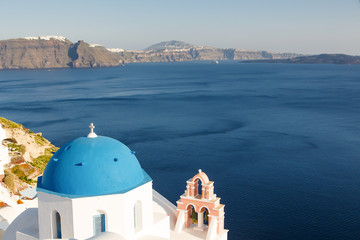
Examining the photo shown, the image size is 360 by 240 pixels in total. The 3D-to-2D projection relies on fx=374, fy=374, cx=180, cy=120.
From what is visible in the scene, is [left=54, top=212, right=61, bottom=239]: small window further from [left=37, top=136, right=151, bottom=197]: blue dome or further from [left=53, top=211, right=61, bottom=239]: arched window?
[left=37, top=136, right=151, bottom=197]: blue dome

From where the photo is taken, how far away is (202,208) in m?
17.2

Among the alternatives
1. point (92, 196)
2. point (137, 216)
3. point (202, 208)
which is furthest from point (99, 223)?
point (202, 208)

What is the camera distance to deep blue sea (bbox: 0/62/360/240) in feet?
108

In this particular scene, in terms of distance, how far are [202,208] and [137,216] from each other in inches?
144

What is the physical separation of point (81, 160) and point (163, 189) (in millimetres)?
25922

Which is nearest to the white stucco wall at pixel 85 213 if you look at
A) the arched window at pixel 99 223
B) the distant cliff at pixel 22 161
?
the arched window at pixel 99 223

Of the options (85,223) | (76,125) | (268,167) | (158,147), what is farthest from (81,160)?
(76,125)

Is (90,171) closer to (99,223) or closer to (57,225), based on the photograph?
(99,223)

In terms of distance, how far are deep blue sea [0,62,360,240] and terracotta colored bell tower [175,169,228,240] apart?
13423 millimetres

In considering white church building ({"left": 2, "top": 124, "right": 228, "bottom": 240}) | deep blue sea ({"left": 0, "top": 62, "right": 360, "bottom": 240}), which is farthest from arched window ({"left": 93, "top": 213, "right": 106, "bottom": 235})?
deep blue sea ({"left": 0, "top": 62, "right": 360, "bottom": 240})

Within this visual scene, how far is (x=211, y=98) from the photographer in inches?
3903

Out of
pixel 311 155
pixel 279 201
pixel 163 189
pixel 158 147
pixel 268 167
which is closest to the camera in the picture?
pixel 279 201

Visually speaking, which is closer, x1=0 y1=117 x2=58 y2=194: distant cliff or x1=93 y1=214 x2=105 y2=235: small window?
x1=93 y1=214 x2=105 y2=235: small window

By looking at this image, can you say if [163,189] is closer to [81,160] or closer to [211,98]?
[81,160]
